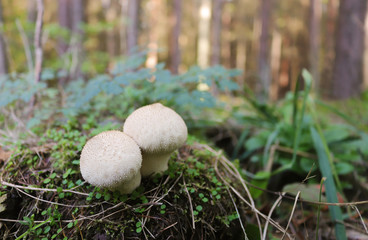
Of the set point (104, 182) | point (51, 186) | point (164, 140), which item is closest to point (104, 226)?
point (104, 182)

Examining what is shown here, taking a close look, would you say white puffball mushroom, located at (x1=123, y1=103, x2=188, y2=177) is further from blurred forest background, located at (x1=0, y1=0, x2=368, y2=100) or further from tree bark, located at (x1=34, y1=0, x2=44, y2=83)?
tree bark, located at (x1=34, y1=0, x2=44, y2=83)

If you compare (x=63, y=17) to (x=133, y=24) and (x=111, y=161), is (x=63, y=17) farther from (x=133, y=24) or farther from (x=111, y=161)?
(x=111, y=161)

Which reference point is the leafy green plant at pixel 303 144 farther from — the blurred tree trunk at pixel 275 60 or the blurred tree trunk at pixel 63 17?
the blurred tree trunk at pixel 275 60

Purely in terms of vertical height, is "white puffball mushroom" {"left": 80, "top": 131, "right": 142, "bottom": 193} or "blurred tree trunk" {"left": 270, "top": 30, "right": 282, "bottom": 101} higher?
"white puffball mushroom" {"left": 80, "top": 131, "right": 142, "bottom": 193}

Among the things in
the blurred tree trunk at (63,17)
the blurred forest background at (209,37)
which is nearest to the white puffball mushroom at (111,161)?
the blurred forest background at (209,37)

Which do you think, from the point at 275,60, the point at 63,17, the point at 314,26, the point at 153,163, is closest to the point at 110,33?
the point at 275,60

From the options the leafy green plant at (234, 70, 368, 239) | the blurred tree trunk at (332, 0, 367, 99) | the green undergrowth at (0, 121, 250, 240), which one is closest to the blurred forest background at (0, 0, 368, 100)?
the blurred tree trunk at (332, 0, 367, 99)

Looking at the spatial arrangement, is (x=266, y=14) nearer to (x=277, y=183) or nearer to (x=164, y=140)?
(x=277, y=183)
